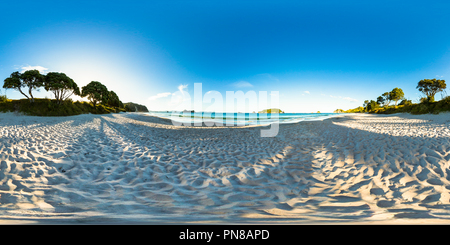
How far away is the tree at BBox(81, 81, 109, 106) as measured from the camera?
127 ft

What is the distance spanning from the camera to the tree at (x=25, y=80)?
22.2 m

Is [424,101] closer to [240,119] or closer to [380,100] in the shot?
[240,119]

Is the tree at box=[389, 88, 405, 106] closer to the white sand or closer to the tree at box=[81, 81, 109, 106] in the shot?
the white sand

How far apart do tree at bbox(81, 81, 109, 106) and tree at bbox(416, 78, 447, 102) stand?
83766 mm

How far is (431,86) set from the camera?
131ft

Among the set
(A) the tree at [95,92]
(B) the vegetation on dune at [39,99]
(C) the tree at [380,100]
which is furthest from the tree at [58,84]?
(C) the tree at [380,100]

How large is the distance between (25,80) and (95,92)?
17802 mm

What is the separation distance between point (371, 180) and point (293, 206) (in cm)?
244

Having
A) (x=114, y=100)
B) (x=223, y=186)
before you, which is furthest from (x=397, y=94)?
(x=114, y=100)

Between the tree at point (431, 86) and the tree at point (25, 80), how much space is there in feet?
266

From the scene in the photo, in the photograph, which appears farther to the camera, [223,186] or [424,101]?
[424,101]

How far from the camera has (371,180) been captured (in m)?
3.65

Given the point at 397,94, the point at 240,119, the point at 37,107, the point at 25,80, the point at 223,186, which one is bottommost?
the point at 223,186
